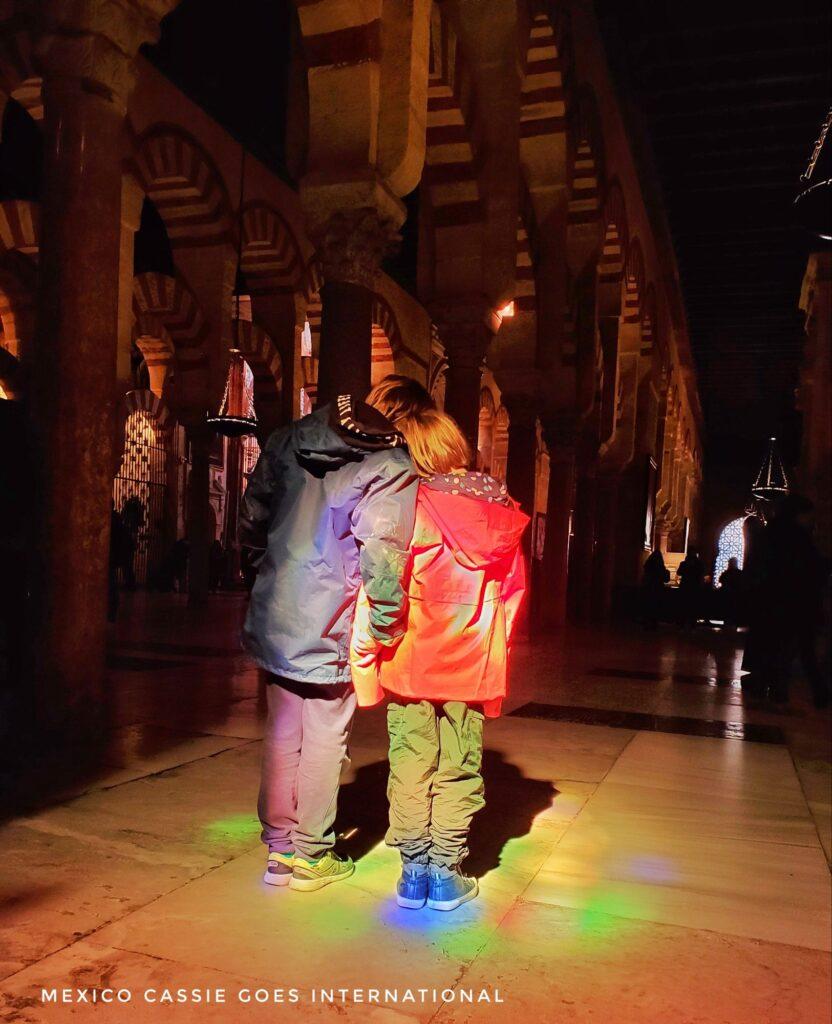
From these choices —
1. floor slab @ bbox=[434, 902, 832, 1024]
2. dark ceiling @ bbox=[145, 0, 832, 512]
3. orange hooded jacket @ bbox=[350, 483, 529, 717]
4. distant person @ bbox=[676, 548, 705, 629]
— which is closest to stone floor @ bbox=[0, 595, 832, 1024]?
floor slab @ bbox=[434, 902, 832, 1024]

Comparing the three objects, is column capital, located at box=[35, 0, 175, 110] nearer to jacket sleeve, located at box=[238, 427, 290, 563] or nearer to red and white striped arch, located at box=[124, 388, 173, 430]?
jacket sleeve, located at box=[238, 427, 290, 563]

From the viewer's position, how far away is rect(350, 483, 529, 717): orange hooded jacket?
6.80ft

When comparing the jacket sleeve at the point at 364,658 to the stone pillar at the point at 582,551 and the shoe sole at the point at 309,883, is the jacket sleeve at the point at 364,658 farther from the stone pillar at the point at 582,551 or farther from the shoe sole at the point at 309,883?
the stone pillar at the point at 582,551

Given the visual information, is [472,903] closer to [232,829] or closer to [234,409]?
[232,829]

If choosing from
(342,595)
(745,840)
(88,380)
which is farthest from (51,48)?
(745,840)

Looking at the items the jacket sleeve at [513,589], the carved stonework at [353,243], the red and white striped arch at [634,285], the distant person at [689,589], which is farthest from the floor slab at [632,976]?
the red and white striped arch at [634,285]

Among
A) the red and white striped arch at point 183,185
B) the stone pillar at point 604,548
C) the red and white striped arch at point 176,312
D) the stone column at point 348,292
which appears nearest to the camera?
the stone column at point 348,292

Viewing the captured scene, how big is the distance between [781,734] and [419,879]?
3.30 metres

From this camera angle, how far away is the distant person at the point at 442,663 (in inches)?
81.8

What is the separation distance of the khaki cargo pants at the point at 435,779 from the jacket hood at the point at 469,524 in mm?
355

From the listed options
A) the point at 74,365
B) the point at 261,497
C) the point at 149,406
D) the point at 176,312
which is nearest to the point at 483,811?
the point at 261,497

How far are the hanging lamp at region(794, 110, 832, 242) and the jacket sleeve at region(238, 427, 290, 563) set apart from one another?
3.21 meters

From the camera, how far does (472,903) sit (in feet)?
7.09

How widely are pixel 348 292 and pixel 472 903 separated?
11.7 feet
